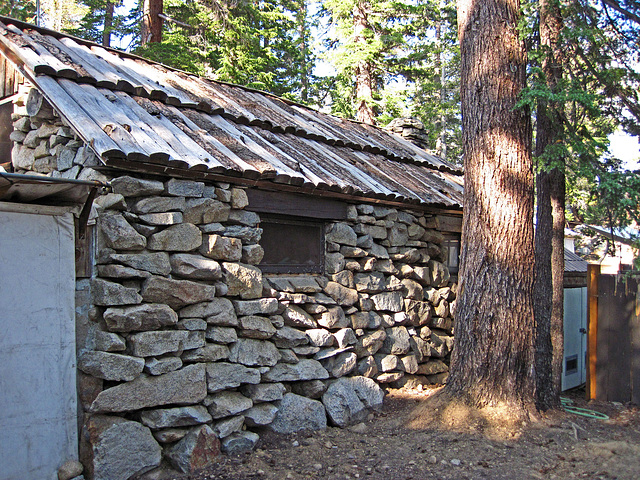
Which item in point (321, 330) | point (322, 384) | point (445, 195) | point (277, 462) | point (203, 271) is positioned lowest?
point (277, 462)

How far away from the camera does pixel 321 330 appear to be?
583 centimetres

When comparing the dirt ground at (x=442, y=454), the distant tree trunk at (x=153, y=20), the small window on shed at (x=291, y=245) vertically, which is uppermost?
the distant tree trunk at (x=153, y=20)

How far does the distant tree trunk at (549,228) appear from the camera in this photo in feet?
20.4

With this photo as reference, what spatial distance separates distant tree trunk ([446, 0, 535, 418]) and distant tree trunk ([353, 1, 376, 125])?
1074 centimetres

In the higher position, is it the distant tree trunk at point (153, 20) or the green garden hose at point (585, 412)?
the distant tree trunk at point (153, 20)

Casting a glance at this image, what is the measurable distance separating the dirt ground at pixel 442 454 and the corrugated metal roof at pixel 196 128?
2537 mm

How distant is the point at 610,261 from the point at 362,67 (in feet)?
37.8

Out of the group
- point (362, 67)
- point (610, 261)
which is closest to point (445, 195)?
point (362, 67)

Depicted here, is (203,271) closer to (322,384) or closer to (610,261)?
(322,384)

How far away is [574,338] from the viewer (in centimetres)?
841

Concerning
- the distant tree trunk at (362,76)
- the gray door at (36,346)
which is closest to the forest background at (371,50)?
the distant tree trunk at (362,76)

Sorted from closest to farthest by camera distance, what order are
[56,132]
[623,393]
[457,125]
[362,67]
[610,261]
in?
[56,132]
[623,393]
[362,67]
[610,261]
[457,125]

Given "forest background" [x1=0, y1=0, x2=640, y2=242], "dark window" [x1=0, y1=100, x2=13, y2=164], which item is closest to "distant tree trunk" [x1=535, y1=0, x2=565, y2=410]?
"forest background" [x1=0, y1=0, x2=640, y2=242]

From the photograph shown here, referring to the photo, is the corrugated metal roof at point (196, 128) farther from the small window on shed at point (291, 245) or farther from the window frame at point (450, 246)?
the window frame at point (450, 246)
